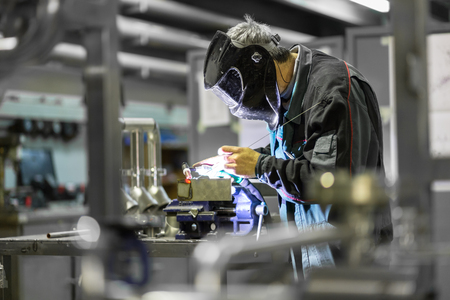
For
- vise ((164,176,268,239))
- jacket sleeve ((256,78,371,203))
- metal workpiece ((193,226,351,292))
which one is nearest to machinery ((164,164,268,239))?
vise ((164,176,268,239))

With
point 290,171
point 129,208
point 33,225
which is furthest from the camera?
point 33,225

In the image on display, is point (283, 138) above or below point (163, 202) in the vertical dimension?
above

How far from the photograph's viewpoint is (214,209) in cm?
205

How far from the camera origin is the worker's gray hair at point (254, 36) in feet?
6.45

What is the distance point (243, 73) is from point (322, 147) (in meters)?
0.45

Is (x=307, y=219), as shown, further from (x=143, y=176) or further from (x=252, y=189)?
(x=143, y=176)

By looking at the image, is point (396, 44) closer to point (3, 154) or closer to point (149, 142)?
point (149, 142)

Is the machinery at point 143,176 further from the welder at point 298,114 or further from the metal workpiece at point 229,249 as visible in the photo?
the metal workpiece at point 229,249

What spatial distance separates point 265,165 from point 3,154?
3728 mm

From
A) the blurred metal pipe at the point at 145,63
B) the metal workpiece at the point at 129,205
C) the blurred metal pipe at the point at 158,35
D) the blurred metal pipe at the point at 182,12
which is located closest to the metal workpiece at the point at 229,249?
the metal workpiece at the point at 129,205

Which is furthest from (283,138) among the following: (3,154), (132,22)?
(3,154)

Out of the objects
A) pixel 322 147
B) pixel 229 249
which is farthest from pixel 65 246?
pixel 229 249

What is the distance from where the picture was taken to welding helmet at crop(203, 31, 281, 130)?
195 cm

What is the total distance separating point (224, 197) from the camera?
2.02 metres
